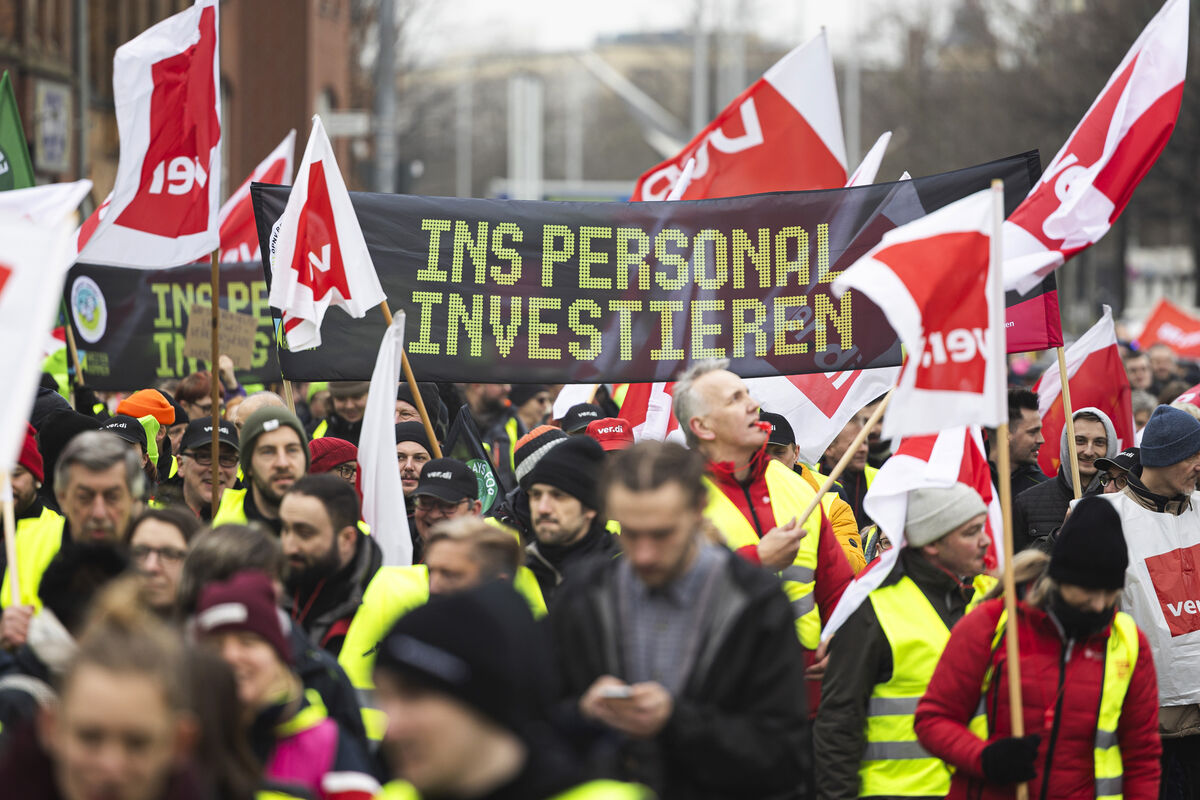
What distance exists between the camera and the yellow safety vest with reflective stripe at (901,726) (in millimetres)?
5043

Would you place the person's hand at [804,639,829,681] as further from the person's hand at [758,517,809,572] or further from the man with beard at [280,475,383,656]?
the man with beard at [280,475,383,656]

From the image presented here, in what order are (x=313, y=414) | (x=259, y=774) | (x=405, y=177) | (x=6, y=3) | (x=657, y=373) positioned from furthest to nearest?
1. (x=6, y=3)
2. (x=405, y=177)
3. (x=313, y=414)
4. (x=657, y=373)
5. (x=259, y=774)

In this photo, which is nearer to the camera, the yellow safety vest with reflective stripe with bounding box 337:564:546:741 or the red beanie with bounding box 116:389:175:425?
the yellow safety vest with reflective stripe with bounding box 337:564:546:741

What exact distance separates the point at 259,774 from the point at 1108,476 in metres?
5.19

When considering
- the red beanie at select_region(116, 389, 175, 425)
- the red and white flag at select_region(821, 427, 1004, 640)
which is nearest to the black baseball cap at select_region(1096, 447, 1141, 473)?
the red and white flag at select_region(821, 427, 1004, 640)

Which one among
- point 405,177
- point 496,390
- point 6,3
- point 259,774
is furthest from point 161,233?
point 6,3

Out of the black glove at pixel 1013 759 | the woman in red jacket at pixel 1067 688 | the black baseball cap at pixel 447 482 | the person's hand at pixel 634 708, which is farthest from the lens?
the black baseball cap at pixel 447 482

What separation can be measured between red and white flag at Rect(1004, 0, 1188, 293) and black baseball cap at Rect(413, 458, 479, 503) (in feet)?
8.18

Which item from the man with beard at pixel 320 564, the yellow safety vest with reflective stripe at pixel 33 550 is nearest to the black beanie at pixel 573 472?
the man with beard at pixel 320 564

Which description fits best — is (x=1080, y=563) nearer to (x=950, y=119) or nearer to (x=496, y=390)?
(x=496, y=390)

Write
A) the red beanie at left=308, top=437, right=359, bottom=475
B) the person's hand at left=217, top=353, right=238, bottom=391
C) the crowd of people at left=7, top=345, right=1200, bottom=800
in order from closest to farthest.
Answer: the crowd of people at left=7, top=345, right=1200, bottom=800 < the red beanie at left=308, top=437, right=359, bottom=475 < the person's hand at left=217, top=353, right=238, bottom=391

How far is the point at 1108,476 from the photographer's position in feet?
24.8

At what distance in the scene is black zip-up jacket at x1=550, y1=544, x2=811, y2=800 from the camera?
359 cm

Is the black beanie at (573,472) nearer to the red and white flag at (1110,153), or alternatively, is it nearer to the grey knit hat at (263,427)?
the grey knit hat at (263,427)
